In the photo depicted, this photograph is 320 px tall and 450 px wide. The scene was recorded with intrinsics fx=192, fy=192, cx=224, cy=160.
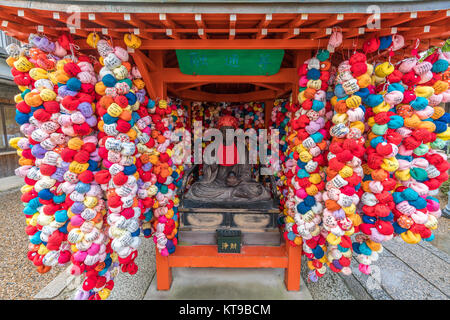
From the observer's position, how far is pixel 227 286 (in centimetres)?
338

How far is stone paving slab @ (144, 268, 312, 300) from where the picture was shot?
3182mm

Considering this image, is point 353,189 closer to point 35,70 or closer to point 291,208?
point 291,208

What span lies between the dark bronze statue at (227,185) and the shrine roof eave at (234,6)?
94.2 inches

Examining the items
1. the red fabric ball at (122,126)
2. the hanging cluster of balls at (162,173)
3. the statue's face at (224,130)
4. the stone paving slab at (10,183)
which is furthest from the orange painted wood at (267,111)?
the stone paving slab at (10,183)

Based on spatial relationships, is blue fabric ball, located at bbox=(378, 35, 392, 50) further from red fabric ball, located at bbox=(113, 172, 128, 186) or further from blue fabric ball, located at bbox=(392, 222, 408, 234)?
red fabric ball, located at bbox=(113, 172, 128, 186)

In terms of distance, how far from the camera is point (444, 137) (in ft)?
7.24

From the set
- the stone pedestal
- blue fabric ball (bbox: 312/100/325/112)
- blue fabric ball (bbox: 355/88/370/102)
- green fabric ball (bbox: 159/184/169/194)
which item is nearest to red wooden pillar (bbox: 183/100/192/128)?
the stone pedestal

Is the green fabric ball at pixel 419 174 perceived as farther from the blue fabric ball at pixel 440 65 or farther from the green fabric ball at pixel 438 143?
the blue fabric ball at pixel 440 65

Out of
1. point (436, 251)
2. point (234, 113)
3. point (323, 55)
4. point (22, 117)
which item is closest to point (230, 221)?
point (323, 55)

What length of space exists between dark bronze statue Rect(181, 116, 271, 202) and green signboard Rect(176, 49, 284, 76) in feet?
4.46

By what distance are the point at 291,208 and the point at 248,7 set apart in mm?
2529

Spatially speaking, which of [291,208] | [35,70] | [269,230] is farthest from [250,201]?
[35,70]

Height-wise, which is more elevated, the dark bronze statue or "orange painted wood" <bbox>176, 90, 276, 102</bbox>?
"orange painted wood" <bbox>176, 90, 276, 102</bbox>

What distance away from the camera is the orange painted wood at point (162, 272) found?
3256mm
